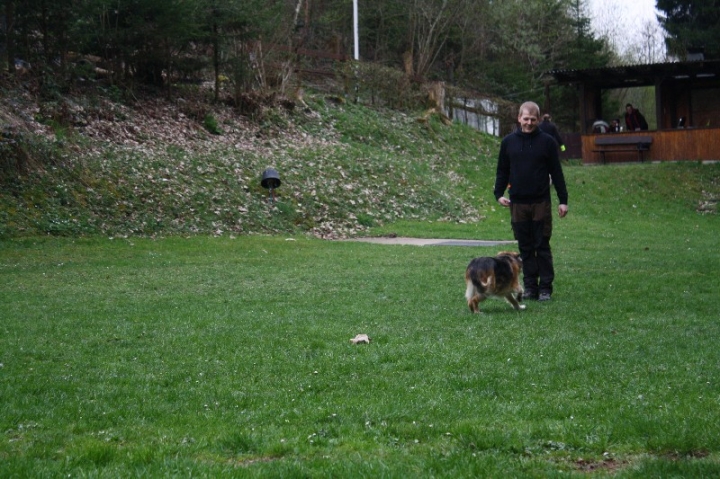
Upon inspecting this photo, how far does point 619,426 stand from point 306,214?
59.6 ft

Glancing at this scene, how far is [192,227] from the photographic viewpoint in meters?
20.1

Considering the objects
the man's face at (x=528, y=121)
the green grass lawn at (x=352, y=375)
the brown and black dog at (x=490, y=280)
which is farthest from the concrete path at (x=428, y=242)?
the brown and black dog at (x=490, y=280)

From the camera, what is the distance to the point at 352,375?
6797 mm

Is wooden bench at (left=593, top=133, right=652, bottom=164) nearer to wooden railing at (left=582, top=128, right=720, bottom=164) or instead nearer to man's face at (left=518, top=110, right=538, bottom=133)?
wooden railing at (left=582, top=128, right=720, bottom=164)

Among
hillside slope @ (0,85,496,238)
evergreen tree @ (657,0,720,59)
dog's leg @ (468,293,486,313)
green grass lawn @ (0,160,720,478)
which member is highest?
evergreen tree @ (657,0,720,59)

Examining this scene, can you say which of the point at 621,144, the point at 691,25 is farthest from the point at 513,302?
the point at 691,25

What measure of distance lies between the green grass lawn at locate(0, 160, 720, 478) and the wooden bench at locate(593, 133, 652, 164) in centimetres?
2222

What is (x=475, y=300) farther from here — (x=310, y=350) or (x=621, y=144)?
(x=621, y=144)

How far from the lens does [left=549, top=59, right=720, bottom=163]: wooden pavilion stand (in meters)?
34.9

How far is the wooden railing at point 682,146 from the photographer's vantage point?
1356 inches

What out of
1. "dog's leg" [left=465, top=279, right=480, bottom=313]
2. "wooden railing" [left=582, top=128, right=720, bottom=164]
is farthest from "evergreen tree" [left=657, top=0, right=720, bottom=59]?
"dog's leg" [left=465, top=279, right=480, bottom=313]

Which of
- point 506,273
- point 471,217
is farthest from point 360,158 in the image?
point 506,273

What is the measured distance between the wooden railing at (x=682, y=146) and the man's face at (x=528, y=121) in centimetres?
2655

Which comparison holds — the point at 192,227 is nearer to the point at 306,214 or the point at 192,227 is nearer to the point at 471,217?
the point at 306,214
